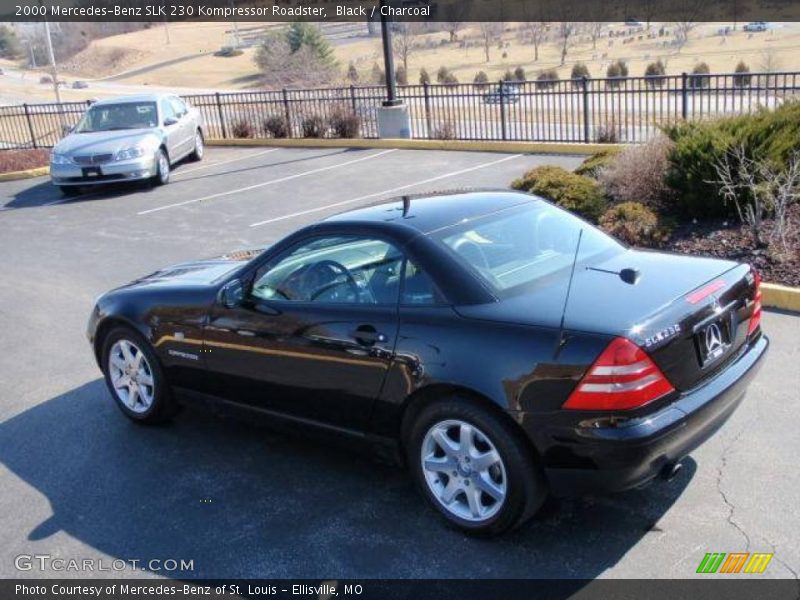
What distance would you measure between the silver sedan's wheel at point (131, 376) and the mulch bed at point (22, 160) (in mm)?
15946

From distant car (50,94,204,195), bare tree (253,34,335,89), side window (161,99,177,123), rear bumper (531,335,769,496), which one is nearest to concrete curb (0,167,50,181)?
distant car (50,94,204,195)

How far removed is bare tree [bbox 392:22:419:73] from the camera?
213ft

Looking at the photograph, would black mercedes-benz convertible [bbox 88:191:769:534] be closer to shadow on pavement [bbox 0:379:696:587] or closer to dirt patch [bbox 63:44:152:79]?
shadow on pavement [bbox 0:379:696:587]

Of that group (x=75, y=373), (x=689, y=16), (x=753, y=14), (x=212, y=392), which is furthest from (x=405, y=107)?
(x=753, y=14)

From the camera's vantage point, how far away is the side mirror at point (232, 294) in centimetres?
504

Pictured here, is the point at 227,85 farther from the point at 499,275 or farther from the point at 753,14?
the point at 499,275

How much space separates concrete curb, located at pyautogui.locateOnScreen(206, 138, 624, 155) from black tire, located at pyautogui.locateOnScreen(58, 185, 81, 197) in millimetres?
5317

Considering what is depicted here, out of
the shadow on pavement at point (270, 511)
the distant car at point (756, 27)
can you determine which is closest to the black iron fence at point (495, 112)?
the shadow on pavement at point (270, 511)

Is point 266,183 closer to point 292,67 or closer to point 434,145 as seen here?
point 434,145

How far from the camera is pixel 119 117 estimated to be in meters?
16.8

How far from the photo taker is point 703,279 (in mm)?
4254

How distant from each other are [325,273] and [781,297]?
4205 mm

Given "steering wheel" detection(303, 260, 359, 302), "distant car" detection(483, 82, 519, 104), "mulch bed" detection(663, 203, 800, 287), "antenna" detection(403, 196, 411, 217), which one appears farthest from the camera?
"distant car" detection(483, 82, 519, 104)

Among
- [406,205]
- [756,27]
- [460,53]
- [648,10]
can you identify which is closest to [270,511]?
[406,205]
